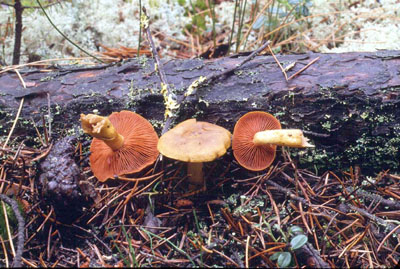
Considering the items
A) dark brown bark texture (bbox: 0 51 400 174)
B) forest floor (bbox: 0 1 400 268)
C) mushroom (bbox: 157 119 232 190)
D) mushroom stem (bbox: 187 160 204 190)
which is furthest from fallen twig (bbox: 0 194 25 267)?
mushroom stem (bbox: 187 160 204 190)

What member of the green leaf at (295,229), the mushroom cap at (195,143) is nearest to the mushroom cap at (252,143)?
the mushroom cap at (195,143)

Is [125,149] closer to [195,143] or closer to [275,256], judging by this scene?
[195,143]

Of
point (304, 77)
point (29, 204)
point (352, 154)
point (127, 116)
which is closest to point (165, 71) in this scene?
point (127, 116)

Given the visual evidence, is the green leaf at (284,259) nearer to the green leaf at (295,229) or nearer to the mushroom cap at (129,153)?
the green leaf at (295,229)

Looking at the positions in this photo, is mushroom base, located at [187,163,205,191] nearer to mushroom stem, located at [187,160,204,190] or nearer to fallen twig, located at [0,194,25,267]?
mushroom stem, located at [187,160,204,190]

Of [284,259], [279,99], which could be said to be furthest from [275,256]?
[279,99]
